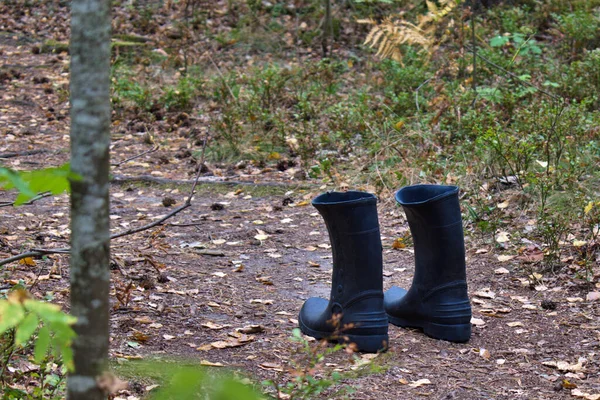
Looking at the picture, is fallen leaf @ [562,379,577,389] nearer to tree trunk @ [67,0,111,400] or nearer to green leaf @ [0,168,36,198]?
tree trunk @ [67,0,111,400]

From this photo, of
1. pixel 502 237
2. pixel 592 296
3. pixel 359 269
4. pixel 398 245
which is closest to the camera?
pixel 359 269

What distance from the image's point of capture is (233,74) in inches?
324

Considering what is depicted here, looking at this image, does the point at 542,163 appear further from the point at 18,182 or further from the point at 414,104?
the point at 18,182

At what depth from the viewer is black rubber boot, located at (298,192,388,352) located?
9.89 ft

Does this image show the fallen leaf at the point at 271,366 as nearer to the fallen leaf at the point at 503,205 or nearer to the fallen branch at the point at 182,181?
the fallen leaf at the point at 503,205

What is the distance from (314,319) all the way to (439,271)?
→ 63 cm

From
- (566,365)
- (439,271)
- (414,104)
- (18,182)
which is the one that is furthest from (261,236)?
(18,182)

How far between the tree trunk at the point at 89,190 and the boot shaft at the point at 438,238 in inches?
80.3

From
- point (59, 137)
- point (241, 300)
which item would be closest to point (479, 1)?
point (59, 137)

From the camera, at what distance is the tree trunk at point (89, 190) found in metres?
1.33

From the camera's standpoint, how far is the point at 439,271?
3.28 m

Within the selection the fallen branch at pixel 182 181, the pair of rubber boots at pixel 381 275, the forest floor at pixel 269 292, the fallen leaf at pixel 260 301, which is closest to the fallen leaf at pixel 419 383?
the forest floor at pixel 269 292

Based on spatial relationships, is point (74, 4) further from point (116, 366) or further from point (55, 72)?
point (55, 72)

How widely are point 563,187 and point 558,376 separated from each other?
221 cm
